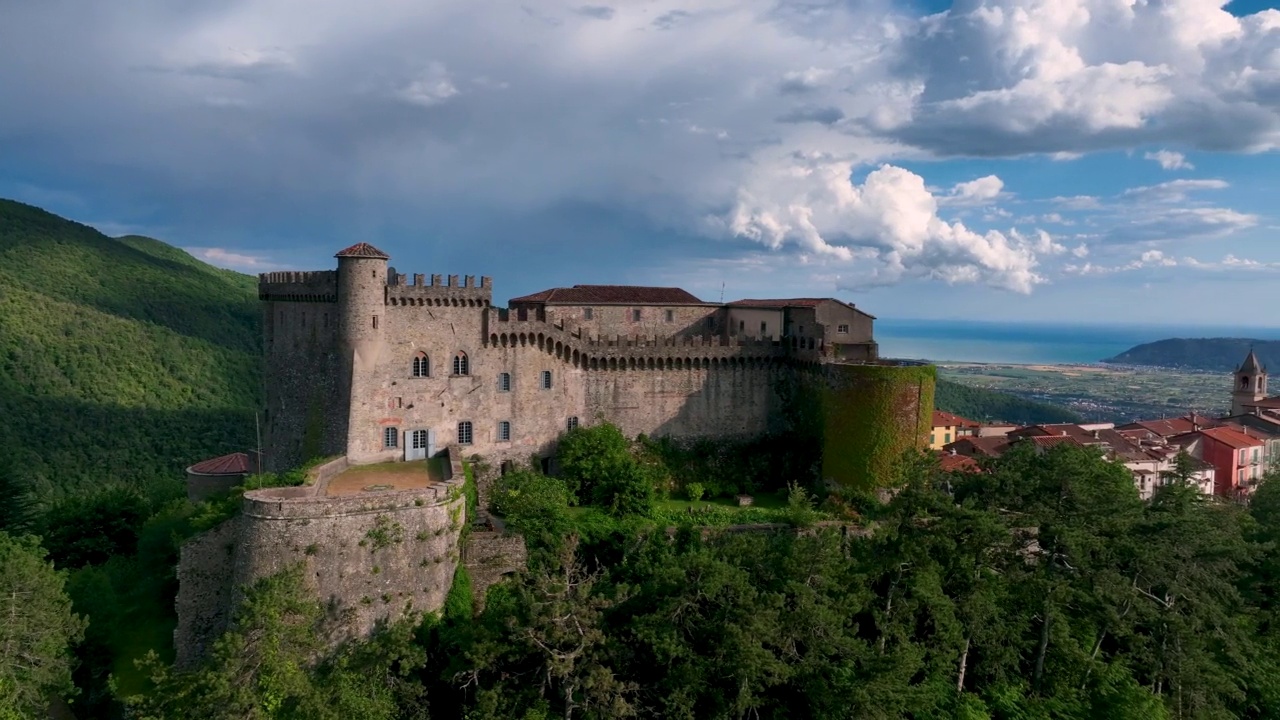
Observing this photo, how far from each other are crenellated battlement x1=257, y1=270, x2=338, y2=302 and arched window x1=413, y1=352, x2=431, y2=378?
408 cm

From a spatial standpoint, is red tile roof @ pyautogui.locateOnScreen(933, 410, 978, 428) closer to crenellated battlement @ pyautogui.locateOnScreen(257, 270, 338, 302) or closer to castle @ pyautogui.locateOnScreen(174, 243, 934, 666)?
castle @ pyautogui.locateOnScreen(174, 243, 934, 666)

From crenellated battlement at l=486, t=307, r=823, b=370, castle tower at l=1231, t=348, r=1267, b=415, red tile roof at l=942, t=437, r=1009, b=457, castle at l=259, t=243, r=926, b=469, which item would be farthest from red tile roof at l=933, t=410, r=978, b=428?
crenellated battlement at l=486, t=307, r=823, b=370

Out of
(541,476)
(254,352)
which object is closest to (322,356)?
(541,476)

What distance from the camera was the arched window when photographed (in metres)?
35.3

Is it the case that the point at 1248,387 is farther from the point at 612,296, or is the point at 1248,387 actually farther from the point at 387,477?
the point at 387,477

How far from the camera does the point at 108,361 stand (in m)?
78.4

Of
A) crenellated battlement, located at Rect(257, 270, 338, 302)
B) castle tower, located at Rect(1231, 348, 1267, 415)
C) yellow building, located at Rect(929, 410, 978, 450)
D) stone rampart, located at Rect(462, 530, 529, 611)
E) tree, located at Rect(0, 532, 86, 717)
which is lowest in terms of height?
tree, located at Rect(0, 532, 86, 717)

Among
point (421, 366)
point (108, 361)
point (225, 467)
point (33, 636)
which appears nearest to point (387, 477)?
point (421, 366)

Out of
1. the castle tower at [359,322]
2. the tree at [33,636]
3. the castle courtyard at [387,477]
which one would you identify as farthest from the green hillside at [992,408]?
the tree at [33,636]

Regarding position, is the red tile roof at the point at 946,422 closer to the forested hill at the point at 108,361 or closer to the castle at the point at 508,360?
the castle at the point at 508,360

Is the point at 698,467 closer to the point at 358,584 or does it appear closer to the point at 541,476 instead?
the point at 541,476

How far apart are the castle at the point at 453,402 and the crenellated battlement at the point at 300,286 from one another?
109mm

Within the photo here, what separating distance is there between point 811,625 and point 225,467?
2801cm

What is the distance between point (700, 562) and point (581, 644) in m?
Answer: 4.49
